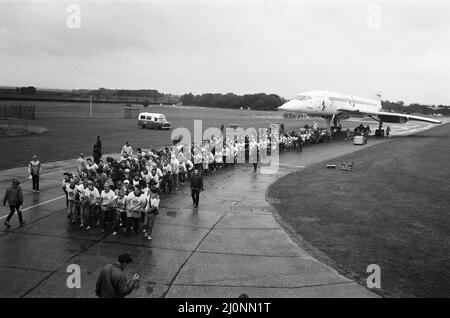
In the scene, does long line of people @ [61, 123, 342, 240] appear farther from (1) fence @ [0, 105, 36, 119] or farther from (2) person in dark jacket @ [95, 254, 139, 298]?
(1) fence @ [0, 105, 36, 119]

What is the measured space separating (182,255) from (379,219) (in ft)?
23.6

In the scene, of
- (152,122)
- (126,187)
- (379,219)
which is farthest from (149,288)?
(152,122)

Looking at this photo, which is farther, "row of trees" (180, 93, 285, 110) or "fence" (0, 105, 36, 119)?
"row of trees" (180, 93, 285, 110)

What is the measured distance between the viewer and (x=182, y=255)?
10.2m

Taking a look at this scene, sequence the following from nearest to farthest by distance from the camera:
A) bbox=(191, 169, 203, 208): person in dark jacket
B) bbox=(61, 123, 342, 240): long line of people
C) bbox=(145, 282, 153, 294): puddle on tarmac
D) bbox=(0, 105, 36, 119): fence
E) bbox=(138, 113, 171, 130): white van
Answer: bbox=(145, 282, 153, 294): puddle on tarmac < bbox=(61, 123, 342, 240): long line of people < bbox=(191, 169, 203, 208): person in dark jacket < bbox=(138, 113, 171, 130): white van < bbox=(0, 105, 36, 119): fence

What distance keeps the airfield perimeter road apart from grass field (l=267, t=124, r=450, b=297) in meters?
0.77

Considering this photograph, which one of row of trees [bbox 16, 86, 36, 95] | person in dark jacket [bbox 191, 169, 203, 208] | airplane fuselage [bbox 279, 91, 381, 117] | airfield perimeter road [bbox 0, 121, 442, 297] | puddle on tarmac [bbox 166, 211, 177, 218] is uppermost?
row of trees [bbox 16, 86, 36, 95]

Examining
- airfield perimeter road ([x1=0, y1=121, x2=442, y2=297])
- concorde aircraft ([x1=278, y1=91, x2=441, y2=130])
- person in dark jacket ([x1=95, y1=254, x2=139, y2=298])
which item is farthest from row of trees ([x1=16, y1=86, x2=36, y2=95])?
person in dark jacket ([x1=95, y1=254, x2=139, y2=298])

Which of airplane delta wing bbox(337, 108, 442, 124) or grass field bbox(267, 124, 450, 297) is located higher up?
airplane delta wing bbox(337, 108, 442, 124)

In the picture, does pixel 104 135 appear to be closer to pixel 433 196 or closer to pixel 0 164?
pixel 0 164

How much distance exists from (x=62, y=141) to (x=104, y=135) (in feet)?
20.1

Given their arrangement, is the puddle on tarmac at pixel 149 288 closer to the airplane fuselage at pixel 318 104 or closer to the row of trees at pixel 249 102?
the airplane fuselage at pixel 318 104

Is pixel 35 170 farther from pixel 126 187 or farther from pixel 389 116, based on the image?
pixel 389 116

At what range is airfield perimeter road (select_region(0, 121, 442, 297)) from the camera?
27.6ft
